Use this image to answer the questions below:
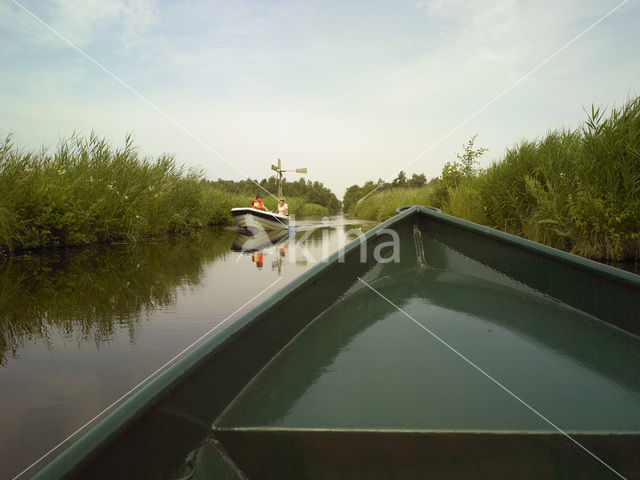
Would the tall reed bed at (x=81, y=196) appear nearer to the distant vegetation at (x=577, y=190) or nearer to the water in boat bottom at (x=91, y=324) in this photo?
the water in boat bottom at (x=91, y=324)

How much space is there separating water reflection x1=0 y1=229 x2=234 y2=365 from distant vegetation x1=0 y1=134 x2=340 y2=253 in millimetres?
609

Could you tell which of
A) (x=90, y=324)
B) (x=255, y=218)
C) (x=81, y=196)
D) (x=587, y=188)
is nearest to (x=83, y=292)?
(x=90, y=324)

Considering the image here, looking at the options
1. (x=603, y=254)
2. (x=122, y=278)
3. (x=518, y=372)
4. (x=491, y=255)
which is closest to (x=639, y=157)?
(x=603, y=254)

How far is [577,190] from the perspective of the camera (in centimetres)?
621

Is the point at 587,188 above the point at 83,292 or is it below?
above

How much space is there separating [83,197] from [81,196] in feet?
0.21

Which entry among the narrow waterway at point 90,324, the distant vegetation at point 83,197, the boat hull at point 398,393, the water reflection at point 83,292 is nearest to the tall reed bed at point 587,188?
the narrow waterway at point 90,324

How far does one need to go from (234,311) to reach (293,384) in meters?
2.94

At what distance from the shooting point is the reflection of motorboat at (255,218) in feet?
49.6

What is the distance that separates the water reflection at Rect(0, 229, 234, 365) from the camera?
11.5 feet

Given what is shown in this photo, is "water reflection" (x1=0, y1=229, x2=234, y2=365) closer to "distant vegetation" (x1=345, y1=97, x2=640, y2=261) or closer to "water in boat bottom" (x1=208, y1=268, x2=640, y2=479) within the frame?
"water in boat bottom" (x1=208, y1=268, x2=640, y2=479)

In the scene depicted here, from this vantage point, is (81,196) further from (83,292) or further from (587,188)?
(587,188)

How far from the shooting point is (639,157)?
5379mm

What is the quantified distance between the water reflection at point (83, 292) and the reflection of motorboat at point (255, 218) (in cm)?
678
